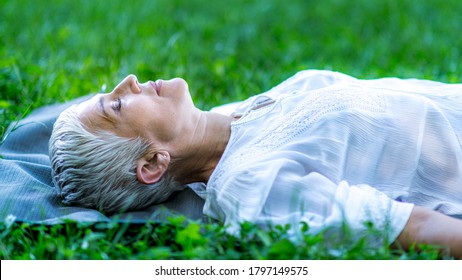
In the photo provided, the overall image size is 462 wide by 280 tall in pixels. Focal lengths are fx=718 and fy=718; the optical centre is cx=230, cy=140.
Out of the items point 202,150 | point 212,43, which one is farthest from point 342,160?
point 212,43

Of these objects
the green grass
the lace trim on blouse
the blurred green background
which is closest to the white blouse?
the lace trim on blouse

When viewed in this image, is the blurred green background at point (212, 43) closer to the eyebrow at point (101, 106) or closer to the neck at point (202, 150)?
the eyebrow at point (101, 106)

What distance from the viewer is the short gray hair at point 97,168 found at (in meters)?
3.34

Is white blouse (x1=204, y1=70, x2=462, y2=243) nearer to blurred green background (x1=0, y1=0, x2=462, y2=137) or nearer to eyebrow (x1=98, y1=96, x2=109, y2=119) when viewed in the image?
eyebrow (x1=98, y1=96, x2=109, y2=119)

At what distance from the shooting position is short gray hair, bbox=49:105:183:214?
11.0 ft

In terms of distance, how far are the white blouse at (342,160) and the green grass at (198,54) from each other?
175 mm

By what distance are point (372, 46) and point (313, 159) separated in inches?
157

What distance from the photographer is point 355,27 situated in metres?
7.71

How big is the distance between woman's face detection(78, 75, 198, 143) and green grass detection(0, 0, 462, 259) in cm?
50

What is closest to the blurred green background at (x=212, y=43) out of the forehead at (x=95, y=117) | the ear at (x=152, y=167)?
the forehead at (x=95, y=117)
